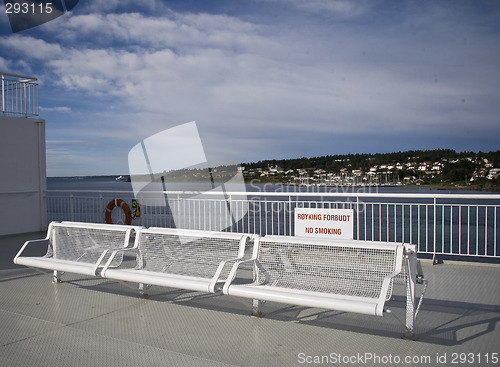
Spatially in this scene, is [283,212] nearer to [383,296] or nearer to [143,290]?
[143,290]

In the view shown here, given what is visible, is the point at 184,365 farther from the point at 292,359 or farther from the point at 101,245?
the point at 101,245

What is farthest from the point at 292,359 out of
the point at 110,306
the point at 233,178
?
the point at 233,178

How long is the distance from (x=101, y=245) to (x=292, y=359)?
3012mm

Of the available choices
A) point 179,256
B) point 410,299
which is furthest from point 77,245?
point 410,299

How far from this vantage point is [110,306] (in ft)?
14.9

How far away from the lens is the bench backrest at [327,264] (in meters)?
3.67

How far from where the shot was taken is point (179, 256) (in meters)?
4.64

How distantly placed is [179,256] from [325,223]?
7.02ft

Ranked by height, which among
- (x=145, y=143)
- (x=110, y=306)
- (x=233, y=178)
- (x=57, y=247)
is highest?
(x=145, y=143)

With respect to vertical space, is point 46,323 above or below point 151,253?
below

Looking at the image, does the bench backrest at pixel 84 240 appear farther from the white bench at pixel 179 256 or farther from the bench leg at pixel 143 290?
the bench leg at pixel 143 290

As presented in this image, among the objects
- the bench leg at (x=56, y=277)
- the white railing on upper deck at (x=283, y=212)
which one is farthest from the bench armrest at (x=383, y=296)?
the bench leg at (x=56, y=277)

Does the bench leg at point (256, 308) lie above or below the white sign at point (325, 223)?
below

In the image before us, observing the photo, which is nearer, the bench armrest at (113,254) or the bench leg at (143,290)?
the bench armrest at (113,254)
